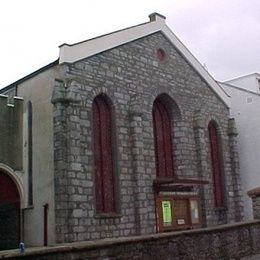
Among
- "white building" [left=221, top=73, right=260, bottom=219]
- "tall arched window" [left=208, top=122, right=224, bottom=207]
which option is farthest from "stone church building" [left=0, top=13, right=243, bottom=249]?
"white building" [left=221, top=73, right=260, bottom=219]

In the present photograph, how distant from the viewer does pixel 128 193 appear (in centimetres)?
1548

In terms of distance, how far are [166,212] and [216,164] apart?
497 cm

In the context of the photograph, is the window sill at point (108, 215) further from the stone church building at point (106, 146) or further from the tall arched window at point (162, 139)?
the tall arched window at point (162, 139)

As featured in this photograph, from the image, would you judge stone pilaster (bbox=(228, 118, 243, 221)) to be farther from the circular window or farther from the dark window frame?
the dark window frame

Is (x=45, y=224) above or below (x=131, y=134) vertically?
below

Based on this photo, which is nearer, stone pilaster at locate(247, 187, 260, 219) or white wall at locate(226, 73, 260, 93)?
stone pilaster at locate(247, 187, 260, 219)

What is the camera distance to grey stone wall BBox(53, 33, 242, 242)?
45.2 ft

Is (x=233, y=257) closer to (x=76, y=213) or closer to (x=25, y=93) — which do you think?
(x=76, y=213)

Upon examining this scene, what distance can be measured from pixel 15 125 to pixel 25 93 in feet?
3.81

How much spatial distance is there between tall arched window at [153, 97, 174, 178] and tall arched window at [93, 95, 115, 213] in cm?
266

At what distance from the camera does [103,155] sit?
50.1 feet

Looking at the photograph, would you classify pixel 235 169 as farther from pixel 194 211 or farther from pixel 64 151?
pixel 64 151

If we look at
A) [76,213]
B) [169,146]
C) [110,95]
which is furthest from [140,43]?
[76,213]

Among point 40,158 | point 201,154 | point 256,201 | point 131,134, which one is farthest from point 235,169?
point 40,158
